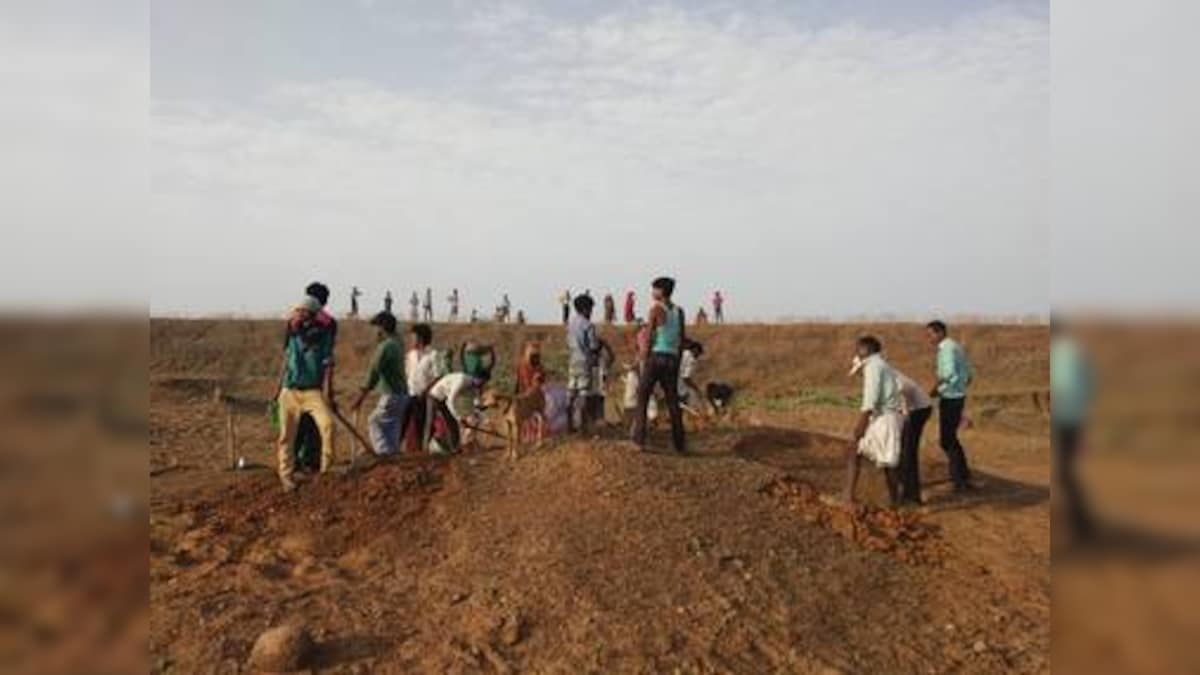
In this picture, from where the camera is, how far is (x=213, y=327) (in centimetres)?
3297

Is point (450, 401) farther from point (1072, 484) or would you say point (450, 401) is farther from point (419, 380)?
point (1072, 484)

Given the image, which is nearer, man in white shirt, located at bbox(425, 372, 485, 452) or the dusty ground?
the dusty ground

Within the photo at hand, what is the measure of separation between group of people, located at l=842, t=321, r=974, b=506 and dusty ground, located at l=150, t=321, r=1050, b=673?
0.31 metres

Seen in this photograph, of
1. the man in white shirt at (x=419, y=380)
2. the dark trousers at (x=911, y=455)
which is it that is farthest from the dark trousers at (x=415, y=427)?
the dark trousers at (x=911, y=455)

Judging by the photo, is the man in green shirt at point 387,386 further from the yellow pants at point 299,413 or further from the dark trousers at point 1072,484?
the dark trousers at point 1072,484

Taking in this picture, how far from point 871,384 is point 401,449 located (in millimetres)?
4513

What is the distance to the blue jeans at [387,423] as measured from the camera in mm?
9289

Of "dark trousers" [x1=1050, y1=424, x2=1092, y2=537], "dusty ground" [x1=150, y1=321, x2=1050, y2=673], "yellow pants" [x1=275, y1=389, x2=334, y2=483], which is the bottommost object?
"dusty ground" [x1=150, y1=321, x2=1050, y2=673]

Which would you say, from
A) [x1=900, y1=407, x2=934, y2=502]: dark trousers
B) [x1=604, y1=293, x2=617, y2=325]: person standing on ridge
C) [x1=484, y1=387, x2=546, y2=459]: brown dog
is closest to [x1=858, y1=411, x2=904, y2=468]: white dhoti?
[x1=900, y1=407, x2=934, y2=502]: dark trousers

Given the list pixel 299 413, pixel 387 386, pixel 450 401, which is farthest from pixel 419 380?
pixel 299 413

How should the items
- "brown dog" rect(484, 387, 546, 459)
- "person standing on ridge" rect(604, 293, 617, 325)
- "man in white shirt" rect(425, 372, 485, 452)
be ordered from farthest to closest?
"person standing on ridge" rect(604, 293, 617, 325), "man in white shirt" rect(425, 372, 485, 452), "brown dog" rect(484, 387, 546, 459)

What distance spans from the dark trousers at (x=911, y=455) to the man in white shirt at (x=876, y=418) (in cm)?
54

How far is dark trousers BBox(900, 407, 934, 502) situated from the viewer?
9047 millimetres

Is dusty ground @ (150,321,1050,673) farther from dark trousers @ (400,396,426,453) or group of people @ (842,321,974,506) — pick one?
dark trousers @ (400,396,426,453)
